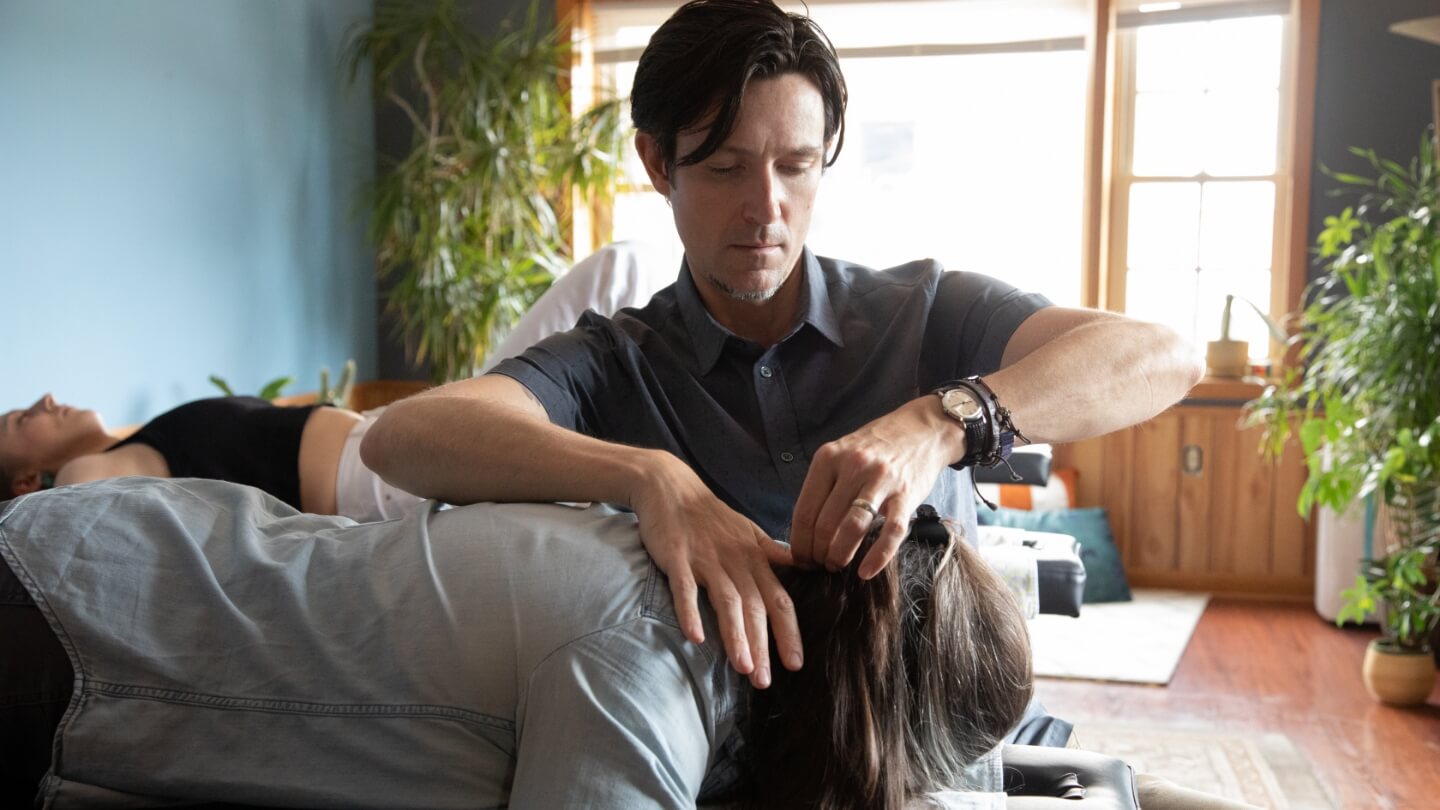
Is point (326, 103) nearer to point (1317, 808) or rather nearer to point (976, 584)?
point (1317, 808)

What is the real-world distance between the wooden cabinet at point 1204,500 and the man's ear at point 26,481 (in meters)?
3.64

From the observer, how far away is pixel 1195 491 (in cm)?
500

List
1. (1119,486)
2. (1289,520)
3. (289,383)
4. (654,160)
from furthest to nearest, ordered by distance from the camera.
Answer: (1119,486) < (1289,520) < (289,383) < (654,160)

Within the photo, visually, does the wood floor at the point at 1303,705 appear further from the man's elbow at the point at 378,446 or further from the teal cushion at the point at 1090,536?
the man's elbow at the point at 378,446

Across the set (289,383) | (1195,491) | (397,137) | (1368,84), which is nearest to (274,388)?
(289,383)

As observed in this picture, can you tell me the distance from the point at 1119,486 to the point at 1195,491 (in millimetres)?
283

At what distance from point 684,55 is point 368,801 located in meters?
1.00

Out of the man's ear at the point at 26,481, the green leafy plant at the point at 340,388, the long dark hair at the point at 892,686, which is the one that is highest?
the long dark hair at the point at 892,686

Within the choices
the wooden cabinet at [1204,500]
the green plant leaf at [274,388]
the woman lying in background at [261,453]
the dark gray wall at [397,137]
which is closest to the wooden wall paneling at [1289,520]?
the wooden cabinet at [1204,500]

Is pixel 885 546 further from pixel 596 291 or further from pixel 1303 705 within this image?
pixel 1303 705

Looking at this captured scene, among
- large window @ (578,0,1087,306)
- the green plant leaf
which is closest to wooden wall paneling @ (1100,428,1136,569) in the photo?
large window @ (578,0,1087,306)

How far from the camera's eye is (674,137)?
1678 mm

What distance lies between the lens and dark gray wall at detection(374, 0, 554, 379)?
5391 mm

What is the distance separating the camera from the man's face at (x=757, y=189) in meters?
1.63
